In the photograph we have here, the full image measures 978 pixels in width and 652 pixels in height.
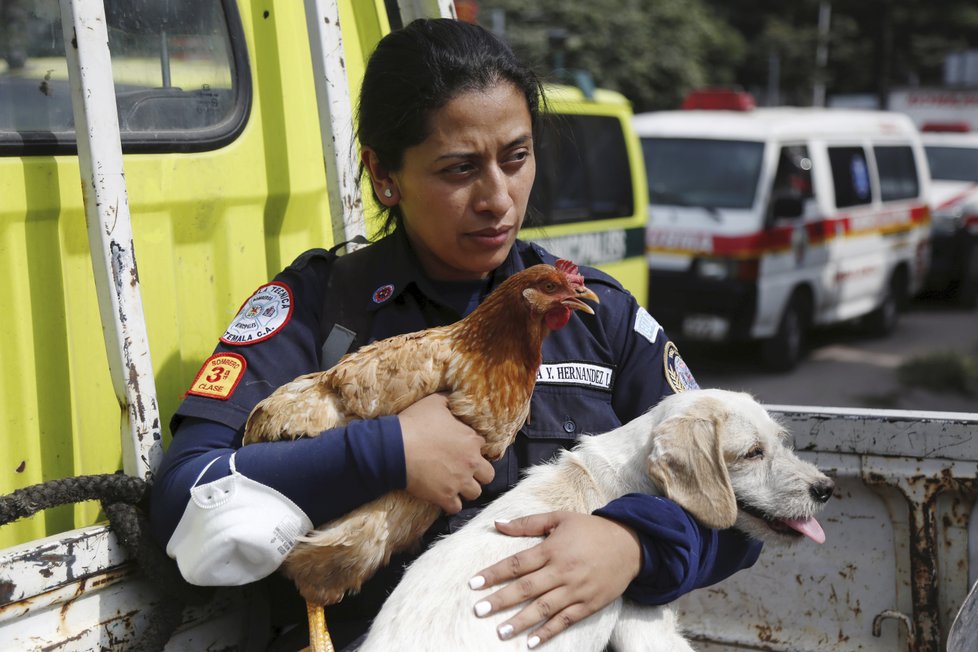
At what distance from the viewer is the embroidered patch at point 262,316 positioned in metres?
2.15

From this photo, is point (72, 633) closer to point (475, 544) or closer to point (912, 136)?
point (475, 544)

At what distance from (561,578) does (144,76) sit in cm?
151

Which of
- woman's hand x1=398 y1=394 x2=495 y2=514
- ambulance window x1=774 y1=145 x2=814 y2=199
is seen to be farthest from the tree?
woman's hand x1=398 y1=394 x2=495 y2=514

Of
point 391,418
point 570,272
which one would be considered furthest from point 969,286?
point 391,418

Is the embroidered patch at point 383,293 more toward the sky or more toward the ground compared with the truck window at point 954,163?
more toward the sky

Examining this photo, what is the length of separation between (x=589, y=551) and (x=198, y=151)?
1.34m

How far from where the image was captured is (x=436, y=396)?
6.59 ft

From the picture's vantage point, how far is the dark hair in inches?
86.0

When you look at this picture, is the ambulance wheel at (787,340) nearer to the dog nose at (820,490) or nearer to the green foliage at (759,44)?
the dog nose at (820,490)

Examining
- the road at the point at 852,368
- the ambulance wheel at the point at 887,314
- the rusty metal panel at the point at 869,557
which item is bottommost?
the road at the point at 852,368

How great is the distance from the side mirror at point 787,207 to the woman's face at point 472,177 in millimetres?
8040

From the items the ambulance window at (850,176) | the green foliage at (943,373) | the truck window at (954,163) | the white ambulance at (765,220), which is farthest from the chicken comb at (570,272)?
the truck window at (954,163)

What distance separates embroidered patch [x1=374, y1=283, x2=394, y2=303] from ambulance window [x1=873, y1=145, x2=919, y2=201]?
10709mm

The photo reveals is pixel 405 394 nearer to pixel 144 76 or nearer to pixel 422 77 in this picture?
pixel 422 77
